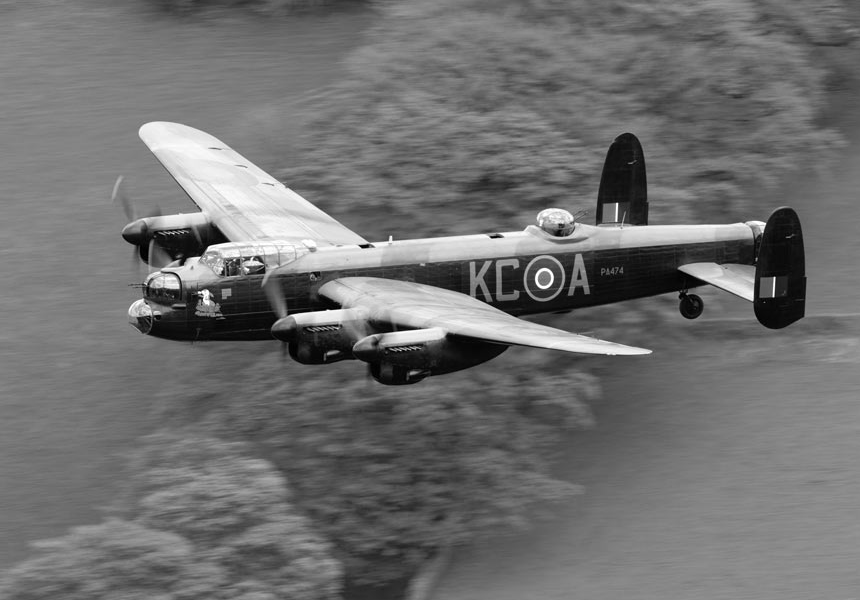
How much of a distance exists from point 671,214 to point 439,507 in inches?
385

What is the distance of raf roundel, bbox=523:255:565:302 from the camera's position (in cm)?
2445

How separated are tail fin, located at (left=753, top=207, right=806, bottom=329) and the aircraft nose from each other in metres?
10.7

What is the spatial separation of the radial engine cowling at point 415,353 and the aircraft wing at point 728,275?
557 centimetres

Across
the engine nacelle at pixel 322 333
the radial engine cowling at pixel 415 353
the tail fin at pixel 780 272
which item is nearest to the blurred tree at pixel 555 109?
the tail fin at pixel 780 272

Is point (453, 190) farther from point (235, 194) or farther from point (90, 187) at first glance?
point (90, 187)

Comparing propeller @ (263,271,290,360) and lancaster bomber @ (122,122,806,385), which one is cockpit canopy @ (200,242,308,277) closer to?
lancaster bomber @ (122,122,806,385)

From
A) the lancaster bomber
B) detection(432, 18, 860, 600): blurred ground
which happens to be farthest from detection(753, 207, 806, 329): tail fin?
detection(432, 18, 860, 600): blurred ground

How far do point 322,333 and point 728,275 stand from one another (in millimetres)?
8479

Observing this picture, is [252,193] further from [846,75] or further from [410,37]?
[846,75]

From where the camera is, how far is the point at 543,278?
2453 centimetres

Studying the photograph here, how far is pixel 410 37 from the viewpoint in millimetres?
36656

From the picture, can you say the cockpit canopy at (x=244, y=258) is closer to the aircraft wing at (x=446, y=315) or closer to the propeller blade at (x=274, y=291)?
the propeller blade at (x=274, y=291)

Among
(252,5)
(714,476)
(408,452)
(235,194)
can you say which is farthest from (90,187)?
(714,476)

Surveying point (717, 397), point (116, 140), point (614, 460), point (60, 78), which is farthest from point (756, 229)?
point (60, 78)
